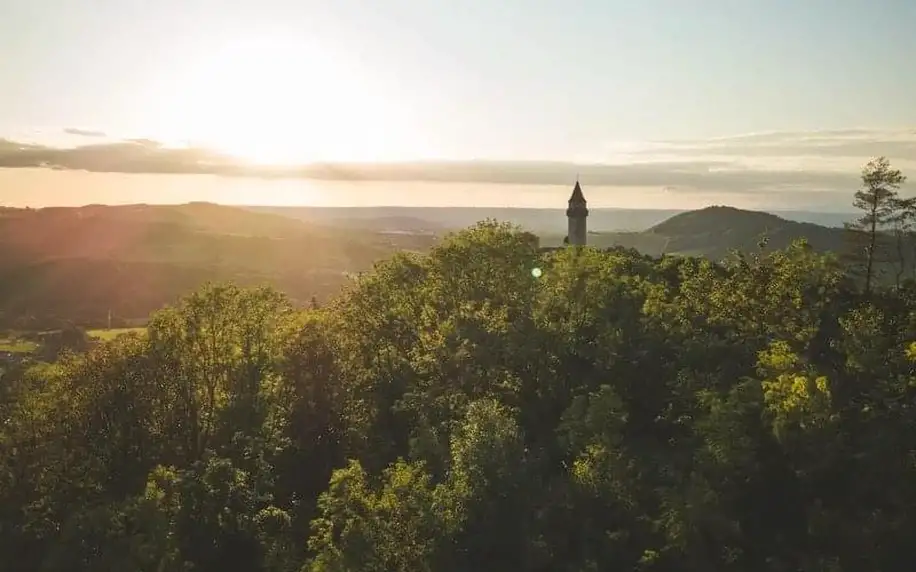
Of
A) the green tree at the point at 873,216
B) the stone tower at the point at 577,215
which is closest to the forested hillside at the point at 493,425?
the green tree at the point at 873,216

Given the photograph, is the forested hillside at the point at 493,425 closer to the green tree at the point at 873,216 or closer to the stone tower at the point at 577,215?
the green tree at the point at 873,216

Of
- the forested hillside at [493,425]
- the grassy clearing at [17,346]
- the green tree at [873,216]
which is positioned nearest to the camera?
the forested hillside at [493,425]

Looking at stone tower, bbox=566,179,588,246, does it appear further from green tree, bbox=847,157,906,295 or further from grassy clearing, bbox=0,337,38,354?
→ grassy clearing, bbox=0,337,38,354

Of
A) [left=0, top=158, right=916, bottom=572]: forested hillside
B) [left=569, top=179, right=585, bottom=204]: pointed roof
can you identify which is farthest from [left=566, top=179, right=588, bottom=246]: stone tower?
[left=0, top=158, right=916, bottom=572]: forested hillside

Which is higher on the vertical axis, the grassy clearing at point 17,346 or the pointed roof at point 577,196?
the pointed roof at point 577,196

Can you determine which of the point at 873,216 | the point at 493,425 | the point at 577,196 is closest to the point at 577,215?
the point at 577,196

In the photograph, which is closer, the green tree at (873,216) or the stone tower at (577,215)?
the green tree at (873,216)

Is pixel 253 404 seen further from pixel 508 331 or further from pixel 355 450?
pixel 508 331

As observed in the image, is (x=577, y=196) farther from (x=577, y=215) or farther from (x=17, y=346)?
(x=17, y=346)
